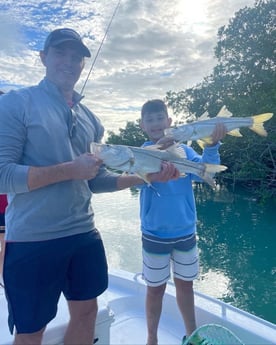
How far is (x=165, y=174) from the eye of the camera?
2.01 metres

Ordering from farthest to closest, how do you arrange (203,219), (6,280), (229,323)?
(203,219) → (229,323) → (6,280)

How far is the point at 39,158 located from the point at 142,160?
1.85 ft

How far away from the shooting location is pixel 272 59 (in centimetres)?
1694

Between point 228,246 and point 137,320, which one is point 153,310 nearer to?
point 137,320

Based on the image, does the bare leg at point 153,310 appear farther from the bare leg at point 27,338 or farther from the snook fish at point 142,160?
the bare leg at point 27,338

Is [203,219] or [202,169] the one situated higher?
[202,169]

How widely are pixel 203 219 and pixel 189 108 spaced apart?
848 centimetres

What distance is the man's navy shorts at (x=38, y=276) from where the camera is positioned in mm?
1578

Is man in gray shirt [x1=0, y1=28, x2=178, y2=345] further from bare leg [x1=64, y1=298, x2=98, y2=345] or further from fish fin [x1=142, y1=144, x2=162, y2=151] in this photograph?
fish fin [x1=142, y1=144, x2=162, y2=151]

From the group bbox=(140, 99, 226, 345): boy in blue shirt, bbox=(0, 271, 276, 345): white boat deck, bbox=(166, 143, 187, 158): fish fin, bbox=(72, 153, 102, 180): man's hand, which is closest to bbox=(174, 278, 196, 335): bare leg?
bbox=(140, 99, 226, 345): boy in blue shirt

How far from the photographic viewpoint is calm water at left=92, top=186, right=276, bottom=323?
20.1 ft

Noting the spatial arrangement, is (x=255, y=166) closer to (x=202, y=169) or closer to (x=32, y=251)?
(x=202, y=169)

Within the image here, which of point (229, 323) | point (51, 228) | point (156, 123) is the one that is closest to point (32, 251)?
point (51, 228)

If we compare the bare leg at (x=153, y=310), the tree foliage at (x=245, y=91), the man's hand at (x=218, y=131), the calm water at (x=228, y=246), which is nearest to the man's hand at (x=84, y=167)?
the man's hand at (x=218, y=131)
